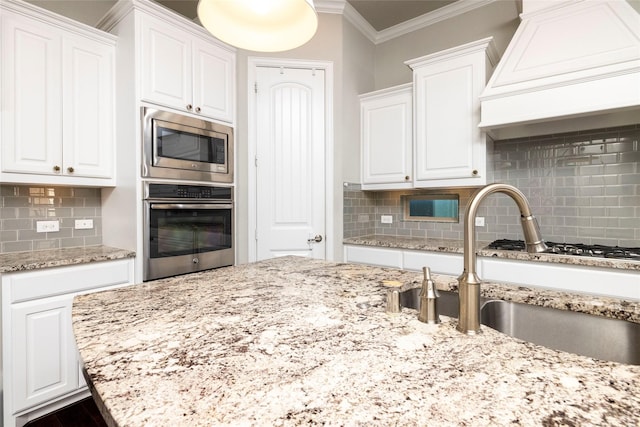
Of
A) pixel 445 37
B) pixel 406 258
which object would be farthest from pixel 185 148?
pixel 445 37

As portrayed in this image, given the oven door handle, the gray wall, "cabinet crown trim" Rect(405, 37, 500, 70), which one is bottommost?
the oven door handle

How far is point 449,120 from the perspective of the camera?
8.79 feet

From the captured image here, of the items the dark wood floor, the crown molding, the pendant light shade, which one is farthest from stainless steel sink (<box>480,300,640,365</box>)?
the crown molding

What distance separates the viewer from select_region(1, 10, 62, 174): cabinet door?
1922mm

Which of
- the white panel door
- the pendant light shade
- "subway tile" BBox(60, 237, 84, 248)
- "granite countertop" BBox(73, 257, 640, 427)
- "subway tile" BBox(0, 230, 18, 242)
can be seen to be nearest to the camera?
"granite countertop" BBox(73, 257, 640, 427)

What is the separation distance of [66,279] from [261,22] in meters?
1.81

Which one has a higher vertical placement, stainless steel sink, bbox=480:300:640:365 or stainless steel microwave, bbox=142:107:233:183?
stainless steel microwave, bbox=142:107:233:183

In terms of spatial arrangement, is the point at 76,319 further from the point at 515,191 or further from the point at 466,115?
the point at 466,115

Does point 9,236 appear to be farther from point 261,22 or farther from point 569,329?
point 569,329

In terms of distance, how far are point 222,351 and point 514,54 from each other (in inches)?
104

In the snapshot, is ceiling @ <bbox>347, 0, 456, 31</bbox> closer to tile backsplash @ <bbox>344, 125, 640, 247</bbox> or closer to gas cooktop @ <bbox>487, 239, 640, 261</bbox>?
tile backsplash @ <bbox>344, 125, 640, 247</bbox>

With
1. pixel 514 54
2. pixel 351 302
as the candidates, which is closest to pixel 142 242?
pixel 351 302

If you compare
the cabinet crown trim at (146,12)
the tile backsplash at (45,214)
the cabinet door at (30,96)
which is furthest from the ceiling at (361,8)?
the tile backsplash at (45,214)

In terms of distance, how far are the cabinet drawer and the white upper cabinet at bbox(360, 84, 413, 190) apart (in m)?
2.18
